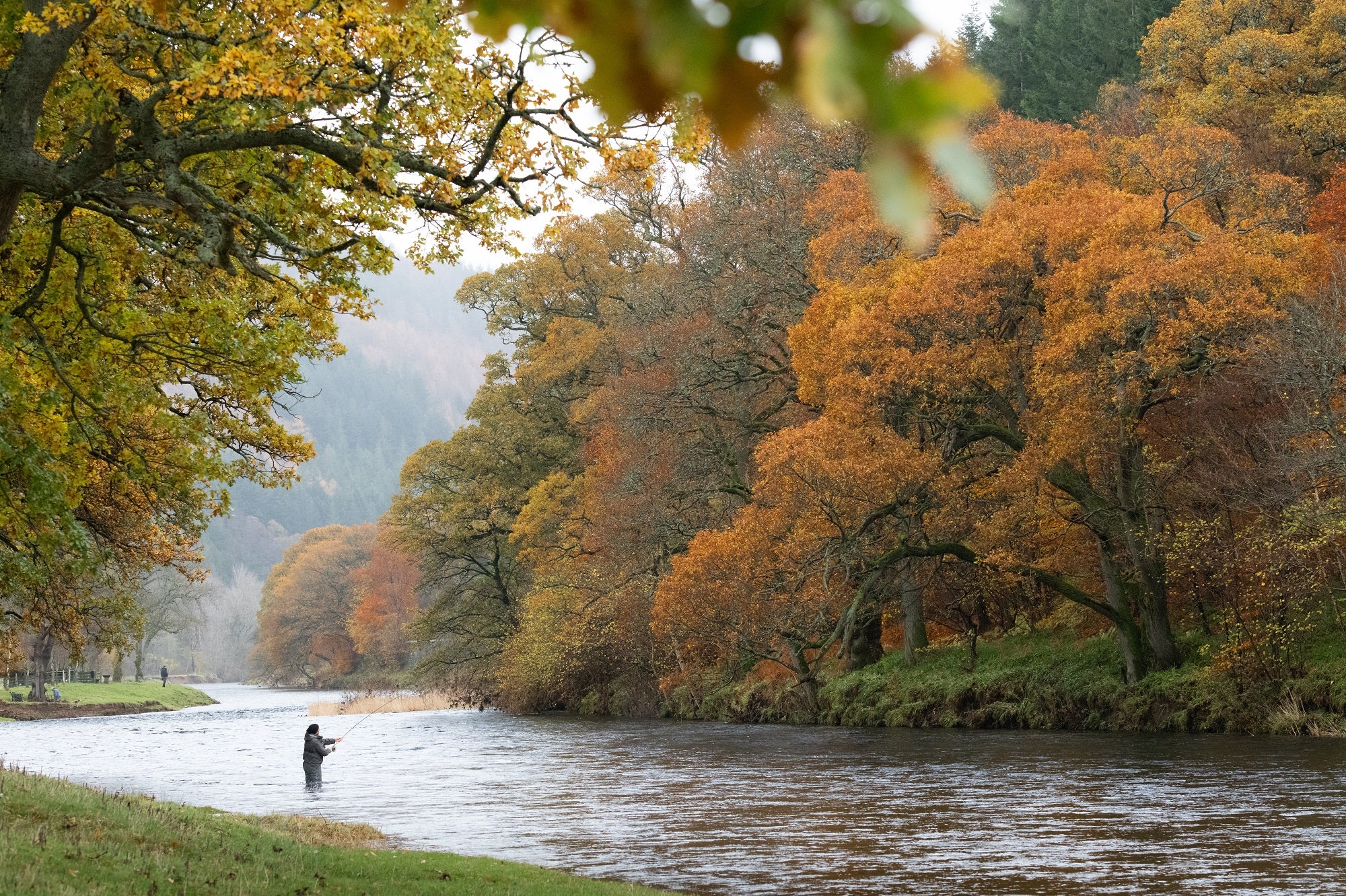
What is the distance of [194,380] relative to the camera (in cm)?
1434

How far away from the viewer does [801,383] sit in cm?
3139

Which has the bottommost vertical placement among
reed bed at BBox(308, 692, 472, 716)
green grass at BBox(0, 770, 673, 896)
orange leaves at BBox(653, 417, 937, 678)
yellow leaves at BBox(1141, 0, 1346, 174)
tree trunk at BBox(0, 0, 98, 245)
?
reed bed at BBox(308, 692, 472, 716)

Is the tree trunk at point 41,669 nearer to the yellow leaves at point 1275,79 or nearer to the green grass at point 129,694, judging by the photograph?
the green grass at point 129,694

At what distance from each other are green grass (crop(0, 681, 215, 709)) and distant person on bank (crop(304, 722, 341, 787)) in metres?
44.2

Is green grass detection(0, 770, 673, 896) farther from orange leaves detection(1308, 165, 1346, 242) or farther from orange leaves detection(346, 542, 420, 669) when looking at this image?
orange leaves detection(346, 542, 420, 669)

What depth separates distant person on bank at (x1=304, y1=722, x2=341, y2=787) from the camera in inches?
876

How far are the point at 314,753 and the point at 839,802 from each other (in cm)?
989

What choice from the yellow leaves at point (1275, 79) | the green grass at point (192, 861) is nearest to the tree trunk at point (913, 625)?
the yellow leaves at point (1275, 79)

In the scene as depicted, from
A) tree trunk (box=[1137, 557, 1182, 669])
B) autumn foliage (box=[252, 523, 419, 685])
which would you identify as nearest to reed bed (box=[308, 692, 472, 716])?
autumn foliage (box=[252, 523, 419, 685])

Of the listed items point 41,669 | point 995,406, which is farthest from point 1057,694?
point 41,669

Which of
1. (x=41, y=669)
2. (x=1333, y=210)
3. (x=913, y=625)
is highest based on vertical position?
(x=1333, y=210)

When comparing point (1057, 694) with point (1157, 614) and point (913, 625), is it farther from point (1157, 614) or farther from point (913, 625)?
point (913, 625)

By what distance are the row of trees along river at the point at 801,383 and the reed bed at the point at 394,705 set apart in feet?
7.53

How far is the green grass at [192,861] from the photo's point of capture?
963 cm
